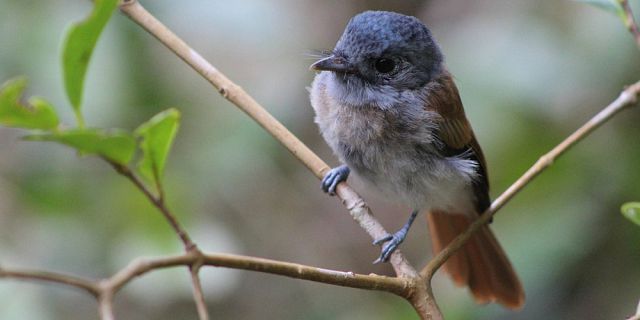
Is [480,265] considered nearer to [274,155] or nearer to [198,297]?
[274,155]

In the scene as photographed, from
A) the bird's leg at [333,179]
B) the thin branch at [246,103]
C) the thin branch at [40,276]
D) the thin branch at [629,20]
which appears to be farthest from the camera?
the bird's leg at [333,179]

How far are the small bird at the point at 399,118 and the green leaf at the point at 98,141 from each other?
1.23 meters

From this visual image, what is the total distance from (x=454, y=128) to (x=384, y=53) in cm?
38

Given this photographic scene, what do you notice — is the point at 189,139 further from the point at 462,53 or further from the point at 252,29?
the point at 462,53

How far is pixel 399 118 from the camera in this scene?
2.56 meters

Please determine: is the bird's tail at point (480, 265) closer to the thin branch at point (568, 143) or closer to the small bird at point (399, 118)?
→ the small bird at point (399, 118)

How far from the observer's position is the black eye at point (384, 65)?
2.55 metres

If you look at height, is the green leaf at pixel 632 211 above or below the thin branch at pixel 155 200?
below

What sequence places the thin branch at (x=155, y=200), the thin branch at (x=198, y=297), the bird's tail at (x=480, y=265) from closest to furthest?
the thin branch at (x=198, y=297), the thin branch at (x=155, y=200), the bird's tail at (x=480, y=265)

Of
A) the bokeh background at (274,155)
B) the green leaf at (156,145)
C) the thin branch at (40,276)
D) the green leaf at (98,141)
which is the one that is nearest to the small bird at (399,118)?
the bokeh background at (274,155)

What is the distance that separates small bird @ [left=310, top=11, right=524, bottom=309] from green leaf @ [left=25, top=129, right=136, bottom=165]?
1228mm

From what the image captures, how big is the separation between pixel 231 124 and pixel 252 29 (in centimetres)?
45

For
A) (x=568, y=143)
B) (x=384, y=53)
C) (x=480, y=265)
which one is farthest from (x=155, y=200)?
(x=480, y=265)

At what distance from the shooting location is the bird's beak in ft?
7.97
